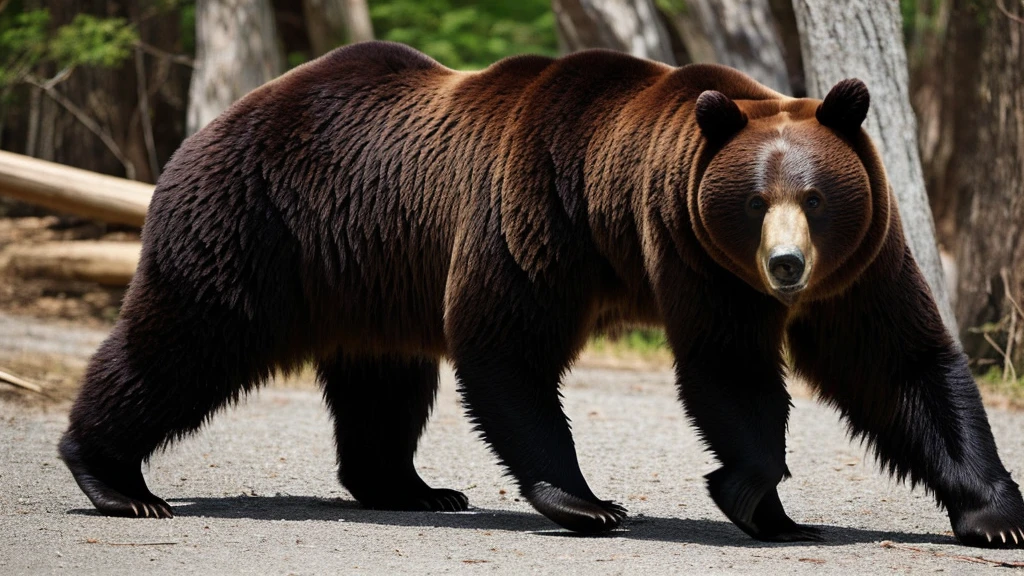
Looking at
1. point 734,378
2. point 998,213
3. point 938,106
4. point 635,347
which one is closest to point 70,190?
point 635,347

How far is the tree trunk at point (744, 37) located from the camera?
42.3 feet

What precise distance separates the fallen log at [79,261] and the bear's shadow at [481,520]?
7353 millimetres

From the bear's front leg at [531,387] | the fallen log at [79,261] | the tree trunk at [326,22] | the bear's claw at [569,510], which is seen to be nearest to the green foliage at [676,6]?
the tree trunk at [326,22]

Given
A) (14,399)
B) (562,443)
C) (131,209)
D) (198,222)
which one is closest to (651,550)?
(562,443)

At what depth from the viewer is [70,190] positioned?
10.1 m

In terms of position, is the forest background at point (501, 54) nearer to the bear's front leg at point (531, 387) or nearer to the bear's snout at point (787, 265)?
the bear's front leg at point (531, 387)

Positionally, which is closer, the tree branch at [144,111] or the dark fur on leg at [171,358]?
the dark fur on leg at [171,358]

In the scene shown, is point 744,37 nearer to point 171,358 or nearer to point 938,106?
point 938,106

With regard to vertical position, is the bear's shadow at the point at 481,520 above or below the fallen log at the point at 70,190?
below

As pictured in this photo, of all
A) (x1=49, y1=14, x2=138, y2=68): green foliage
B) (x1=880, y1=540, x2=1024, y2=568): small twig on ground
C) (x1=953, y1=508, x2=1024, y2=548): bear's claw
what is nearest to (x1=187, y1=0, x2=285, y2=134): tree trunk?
(x1=49, y1=14, x2=138, y2=68): green foliage

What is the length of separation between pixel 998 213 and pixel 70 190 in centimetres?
744

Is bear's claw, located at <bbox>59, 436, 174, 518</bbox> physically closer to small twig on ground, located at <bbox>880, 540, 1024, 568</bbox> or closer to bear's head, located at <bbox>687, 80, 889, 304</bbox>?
bear's head, located at <bbox>687, 80, 889, 304</bbox>

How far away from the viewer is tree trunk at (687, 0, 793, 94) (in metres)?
12.9

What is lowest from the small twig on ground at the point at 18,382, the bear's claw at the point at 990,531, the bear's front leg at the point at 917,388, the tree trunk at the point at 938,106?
the tree trunk at the point at 938,106
